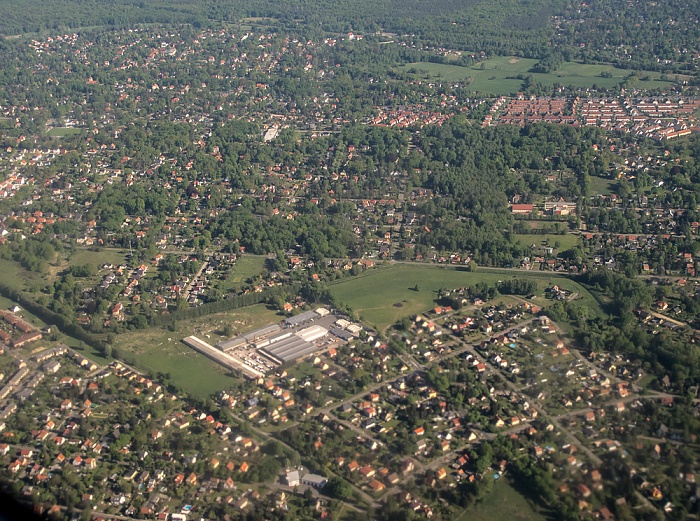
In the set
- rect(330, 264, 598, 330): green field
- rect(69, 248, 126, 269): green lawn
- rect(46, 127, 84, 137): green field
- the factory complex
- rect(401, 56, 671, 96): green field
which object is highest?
rect(401, 56, 671, 96): green field

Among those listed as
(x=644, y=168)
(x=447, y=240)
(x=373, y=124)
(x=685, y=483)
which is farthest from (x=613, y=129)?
(x=685, y=483)

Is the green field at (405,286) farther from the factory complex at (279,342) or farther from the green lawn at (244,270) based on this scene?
the green lawn at (244,270)

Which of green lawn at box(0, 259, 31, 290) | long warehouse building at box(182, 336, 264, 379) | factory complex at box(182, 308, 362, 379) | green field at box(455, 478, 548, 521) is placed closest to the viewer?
green field at box(455, 478, 548, 521)

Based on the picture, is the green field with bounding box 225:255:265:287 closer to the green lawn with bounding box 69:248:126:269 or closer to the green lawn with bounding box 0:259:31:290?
the green lawn with bounding box 69:248:126:269

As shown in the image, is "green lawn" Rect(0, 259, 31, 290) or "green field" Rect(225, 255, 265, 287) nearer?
"green lawn" Rect(0, 259, 31, 290)

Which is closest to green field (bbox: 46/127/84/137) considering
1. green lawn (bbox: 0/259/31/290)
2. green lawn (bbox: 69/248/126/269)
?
green lawn (bbox: 69/248/126/269)
